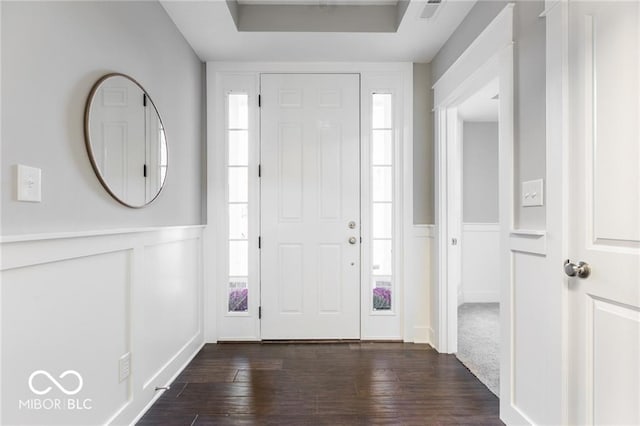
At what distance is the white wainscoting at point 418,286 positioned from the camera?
10.1 feet

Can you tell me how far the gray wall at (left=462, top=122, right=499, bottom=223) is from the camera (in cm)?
454

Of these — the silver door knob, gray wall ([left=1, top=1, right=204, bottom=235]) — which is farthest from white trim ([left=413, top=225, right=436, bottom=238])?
gray wall ([left=1, top=1, right=204, bottom=235])

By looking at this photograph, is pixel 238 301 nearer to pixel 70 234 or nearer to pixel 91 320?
pixel 91 320

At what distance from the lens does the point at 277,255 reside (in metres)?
3.10

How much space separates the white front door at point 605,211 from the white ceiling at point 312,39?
111 centimetres

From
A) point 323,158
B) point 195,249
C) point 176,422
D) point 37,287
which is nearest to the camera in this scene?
point 37,287

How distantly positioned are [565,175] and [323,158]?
190 cm

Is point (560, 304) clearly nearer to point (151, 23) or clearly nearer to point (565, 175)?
point (565, 175)

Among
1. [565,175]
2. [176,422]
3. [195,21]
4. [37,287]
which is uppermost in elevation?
[195,21]

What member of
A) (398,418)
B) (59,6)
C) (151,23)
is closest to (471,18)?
(151,23)

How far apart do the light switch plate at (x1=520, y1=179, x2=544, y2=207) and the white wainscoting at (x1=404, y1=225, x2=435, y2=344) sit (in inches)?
52.1

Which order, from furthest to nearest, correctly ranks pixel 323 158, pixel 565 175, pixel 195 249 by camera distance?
1. pixel 323 158
2. pixel 195 249
3. pixel 565 175

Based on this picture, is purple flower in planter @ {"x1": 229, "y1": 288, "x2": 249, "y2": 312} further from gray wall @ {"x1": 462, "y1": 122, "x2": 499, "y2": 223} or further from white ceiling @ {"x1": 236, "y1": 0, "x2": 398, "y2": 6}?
gray wall @ {"x1": 462, "y1": 122, "x2": 499, "y2": 223}

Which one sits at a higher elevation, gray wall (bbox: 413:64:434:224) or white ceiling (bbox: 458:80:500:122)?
white ceiling (bbox: 458:80:500:122)
